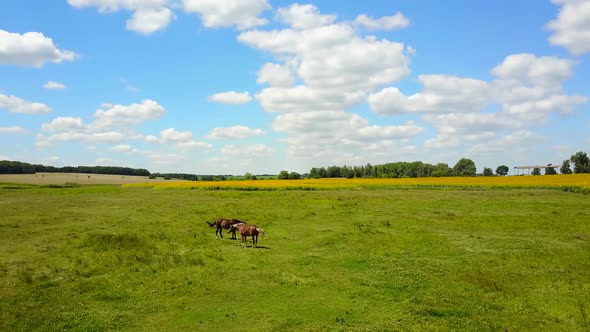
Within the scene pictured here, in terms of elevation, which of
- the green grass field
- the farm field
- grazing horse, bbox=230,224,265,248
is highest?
the farm field

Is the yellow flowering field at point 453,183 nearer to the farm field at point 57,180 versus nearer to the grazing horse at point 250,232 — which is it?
the farm field at point 57,180

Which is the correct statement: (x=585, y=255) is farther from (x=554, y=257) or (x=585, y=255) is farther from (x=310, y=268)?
(x=310, y=268)

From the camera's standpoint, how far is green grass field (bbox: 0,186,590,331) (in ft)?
40.3

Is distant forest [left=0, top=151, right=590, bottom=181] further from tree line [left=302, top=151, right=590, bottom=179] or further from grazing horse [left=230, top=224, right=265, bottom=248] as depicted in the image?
grazing horse [left=230, top=224, right=265, bottom=248]

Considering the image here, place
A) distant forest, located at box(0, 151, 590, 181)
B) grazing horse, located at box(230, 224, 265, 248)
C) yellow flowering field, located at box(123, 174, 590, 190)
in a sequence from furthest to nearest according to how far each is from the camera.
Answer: distant forest, located at box(0, 151, 590, 181)
yellow flowering field, located at box(123, 174, 590, 190)
grazing horse, located at box(230, 224, 265, 248)

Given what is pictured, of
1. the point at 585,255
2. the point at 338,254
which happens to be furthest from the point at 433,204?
the point at 338,254

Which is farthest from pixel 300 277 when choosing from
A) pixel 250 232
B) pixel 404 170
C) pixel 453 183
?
pixel 404 170

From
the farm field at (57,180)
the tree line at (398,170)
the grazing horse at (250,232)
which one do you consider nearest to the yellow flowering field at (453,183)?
the farm field at (57,180)

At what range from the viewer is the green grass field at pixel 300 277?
12.3 metres

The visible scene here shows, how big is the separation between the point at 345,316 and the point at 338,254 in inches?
330

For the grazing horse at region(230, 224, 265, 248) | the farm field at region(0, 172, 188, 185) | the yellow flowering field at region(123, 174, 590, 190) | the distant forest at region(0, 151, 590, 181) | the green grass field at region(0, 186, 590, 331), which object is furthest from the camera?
the distant forest at region(0, 151, 590, 181)

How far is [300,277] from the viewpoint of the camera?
16.7m

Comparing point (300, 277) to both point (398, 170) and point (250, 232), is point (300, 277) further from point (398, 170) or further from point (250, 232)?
point (398, 170)

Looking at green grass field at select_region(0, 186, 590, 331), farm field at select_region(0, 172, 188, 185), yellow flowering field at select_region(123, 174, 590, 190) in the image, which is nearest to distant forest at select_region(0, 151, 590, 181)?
farm field at select_region(0, 172, 188, 185)
